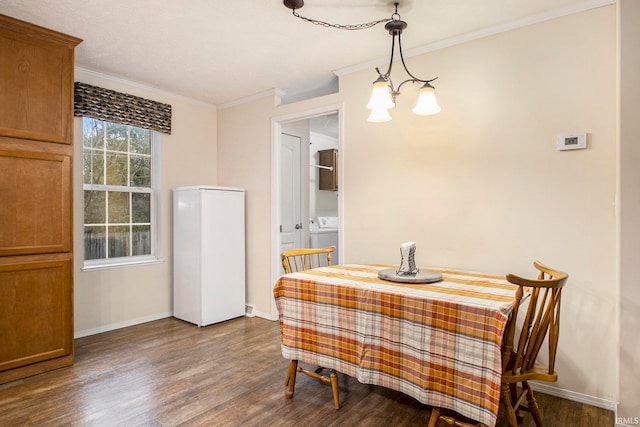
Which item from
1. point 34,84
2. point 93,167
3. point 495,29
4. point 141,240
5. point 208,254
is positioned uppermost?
point 495,29

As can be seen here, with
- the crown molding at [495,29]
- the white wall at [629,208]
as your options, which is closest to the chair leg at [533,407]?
the white wall at [629,208]

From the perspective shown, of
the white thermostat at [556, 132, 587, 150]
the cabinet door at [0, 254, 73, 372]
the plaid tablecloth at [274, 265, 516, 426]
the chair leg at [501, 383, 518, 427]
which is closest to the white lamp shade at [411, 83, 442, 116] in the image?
the white thermostat at [556, 132, 587, 150]

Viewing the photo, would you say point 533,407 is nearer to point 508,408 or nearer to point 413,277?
point 508,408

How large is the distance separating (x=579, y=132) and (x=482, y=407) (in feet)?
5.86

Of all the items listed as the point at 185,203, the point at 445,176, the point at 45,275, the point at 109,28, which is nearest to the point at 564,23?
the point at 445,176

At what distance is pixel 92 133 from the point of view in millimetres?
3570

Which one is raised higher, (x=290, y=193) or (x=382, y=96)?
(x=382, y=96)

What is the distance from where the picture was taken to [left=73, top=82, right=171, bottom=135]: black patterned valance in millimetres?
3348

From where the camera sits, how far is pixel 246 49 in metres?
2.96

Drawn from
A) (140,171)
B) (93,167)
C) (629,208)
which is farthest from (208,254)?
(629,208)

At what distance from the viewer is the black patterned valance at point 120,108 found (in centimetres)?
335

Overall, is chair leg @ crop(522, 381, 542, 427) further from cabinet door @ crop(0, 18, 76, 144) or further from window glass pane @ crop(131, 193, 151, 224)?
window glass pane @ crop(131, 193, 151, 224)

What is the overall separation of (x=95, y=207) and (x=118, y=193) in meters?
0.27

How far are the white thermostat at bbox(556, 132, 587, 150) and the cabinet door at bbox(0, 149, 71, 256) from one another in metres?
3.46
